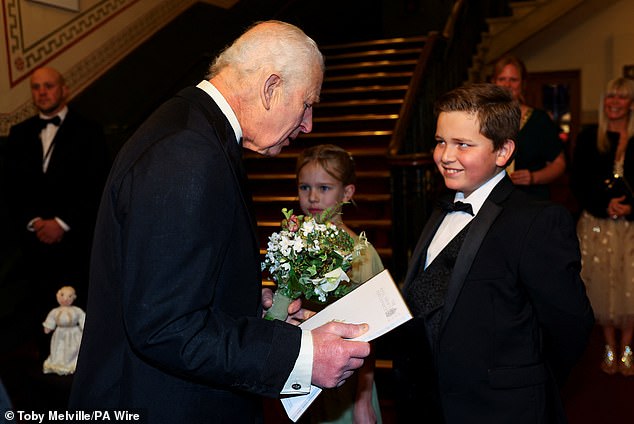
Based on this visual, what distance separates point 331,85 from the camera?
872cm

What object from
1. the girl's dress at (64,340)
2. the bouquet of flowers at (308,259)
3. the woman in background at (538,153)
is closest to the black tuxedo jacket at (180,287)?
the bouquet of flowers at (308,259)

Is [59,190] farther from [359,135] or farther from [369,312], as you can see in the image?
[369,312]

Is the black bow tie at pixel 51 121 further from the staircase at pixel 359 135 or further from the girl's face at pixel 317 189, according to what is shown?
the girl's face at pixel 317 189

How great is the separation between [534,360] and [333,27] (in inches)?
384

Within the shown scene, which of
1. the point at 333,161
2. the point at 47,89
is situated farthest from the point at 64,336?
the point at 47,89

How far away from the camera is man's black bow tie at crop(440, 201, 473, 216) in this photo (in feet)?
7.42

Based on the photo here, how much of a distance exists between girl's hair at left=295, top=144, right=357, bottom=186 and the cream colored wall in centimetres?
808

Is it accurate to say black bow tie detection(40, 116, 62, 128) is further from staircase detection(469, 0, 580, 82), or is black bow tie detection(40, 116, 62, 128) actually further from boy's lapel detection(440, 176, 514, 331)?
staircase detection(469, 0, 580, 82)

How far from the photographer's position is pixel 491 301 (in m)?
2.09

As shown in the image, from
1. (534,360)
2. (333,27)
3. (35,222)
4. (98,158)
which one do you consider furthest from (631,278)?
(333,27)

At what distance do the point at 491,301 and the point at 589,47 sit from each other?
9.37m

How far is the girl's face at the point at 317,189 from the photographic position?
3.14 m

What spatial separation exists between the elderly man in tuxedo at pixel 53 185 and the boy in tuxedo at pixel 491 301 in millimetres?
3404

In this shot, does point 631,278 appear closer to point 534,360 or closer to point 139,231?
point 534,360
